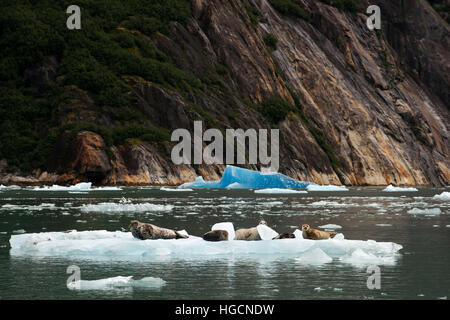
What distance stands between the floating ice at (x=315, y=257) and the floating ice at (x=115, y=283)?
4.82m

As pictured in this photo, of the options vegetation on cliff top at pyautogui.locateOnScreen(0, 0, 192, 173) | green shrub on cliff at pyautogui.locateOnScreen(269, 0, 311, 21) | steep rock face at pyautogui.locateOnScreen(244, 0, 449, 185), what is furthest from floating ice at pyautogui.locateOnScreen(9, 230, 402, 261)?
green shrub on cliff at pyautogui.locateOnScreen(269, 0, 311, 21)

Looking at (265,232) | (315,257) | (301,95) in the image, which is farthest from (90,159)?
(315,257)

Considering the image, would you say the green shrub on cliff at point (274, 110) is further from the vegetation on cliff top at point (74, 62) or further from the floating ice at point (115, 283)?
the floating ice at point (115, 283)

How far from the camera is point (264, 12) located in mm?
122875

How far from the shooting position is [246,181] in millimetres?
76625

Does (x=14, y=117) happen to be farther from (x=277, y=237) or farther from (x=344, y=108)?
(x=277, y=237)

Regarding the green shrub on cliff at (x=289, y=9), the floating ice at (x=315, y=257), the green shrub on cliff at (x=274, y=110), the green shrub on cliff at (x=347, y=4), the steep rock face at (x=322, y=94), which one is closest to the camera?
the floating ice at (x=315, y=257)

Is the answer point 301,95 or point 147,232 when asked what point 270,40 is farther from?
point 147,232

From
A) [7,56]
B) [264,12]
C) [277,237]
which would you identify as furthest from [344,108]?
[277,237]

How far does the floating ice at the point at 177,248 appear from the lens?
1928 centimetres

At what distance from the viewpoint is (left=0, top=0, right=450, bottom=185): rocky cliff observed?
8412cm

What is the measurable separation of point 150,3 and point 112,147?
1540 inches

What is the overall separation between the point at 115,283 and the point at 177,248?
498 cm

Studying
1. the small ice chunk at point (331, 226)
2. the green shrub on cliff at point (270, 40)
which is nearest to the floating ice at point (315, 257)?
the small ice chunk at point (331, 226)
